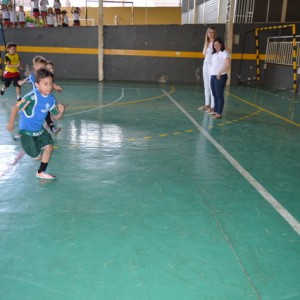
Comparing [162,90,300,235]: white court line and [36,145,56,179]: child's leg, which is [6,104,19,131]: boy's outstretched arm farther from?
[162,90,300,235]: white court line

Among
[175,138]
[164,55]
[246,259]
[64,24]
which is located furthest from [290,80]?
[246,259]

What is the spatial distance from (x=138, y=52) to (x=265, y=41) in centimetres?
647

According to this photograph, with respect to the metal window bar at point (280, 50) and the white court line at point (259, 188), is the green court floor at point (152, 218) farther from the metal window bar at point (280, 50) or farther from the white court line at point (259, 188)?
the metal window bar at point (280, 50)

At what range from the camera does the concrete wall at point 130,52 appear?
17.8 metres

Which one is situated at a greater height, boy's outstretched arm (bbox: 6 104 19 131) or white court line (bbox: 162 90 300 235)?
boy's outstretched arm (bbox: 6 104 19 131)

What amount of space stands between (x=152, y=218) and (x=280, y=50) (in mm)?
14464

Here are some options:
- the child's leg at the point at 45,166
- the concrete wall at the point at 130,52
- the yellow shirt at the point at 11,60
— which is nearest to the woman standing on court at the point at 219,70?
the child's leg at the point at 45,166

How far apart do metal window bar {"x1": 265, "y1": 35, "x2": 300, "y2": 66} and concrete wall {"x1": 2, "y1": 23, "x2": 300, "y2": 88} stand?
988 mm

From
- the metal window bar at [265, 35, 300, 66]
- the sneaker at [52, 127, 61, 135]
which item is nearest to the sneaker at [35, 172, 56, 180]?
the sneaker at [52, 127, 61, 135]

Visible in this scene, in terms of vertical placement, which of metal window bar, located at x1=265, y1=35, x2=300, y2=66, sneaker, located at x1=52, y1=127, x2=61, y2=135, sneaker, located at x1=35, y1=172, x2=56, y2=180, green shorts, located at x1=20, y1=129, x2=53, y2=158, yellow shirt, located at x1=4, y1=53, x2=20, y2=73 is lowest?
sneaker, located at x1=35, y1=172, x2=56, y2=180

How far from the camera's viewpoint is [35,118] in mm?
4074

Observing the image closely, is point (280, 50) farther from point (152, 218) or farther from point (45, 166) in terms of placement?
point (152, 218)

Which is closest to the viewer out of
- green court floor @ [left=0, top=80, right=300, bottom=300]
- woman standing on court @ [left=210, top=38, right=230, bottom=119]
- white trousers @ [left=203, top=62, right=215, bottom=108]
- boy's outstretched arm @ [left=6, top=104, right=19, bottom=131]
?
green court floor @ [left=0, top=80, right=300, bottom=300]

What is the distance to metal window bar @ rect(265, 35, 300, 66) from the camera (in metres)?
14.5
